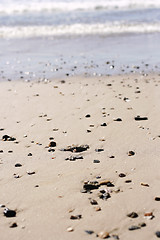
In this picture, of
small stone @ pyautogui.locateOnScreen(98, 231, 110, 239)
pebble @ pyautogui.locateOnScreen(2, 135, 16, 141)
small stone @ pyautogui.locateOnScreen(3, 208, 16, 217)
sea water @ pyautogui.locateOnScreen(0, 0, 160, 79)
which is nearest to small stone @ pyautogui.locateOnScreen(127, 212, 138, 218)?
small stone @ pyautogui.locateOnScreen(98, 231, 110, 239)

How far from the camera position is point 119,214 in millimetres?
3936

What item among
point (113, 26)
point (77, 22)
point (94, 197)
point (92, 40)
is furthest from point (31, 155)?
point (77, 22)

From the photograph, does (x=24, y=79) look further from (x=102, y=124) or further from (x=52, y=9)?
(x=52, y=9)

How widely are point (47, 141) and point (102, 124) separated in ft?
3.20

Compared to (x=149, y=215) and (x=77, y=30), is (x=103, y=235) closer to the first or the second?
(x=149, y=215)

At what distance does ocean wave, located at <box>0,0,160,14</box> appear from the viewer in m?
27.6

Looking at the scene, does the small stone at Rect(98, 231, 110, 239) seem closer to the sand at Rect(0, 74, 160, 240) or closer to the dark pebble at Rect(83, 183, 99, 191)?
the sand at Rect(0, 74, 160, 240)

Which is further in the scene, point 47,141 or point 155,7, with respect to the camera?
point 155,7

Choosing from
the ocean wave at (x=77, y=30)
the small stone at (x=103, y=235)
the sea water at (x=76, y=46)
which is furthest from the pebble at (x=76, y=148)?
the ocean wave at (x=77, y=30)

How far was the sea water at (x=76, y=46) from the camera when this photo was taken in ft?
34.3

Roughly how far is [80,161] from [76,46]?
894 cm

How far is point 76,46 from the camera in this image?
13.6 m

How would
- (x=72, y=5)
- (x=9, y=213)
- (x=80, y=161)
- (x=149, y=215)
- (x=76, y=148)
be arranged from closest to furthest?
(x=149, y=215) → (x=9, y=213) → (x=80, y=161) → (x=76, y=148) → (x=72, y=5)

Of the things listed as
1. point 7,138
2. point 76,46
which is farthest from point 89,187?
point 76,46
